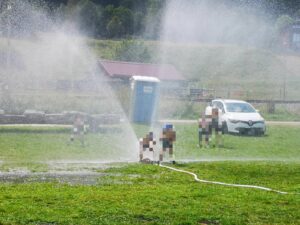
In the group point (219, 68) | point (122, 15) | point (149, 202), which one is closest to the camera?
point (149, 202)

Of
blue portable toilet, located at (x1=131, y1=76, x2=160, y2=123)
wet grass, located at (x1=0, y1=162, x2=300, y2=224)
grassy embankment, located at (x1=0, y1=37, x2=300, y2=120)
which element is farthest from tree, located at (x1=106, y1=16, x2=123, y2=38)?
wet grass, located at (x1=0, y1=162, x2=300, y2=224)

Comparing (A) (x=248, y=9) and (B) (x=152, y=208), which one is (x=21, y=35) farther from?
(B) (x=152, y=208)

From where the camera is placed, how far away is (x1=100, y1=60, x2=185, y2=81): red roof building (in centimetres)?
8394

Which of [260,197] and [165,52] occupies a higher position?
[165,52]

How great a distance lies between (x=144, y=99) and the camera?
4322 centimetres

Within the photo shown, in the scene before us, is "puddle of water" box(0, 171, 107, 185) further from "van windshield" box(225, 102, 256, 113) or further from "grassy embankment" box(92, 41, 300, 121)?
"grassy embankment" box(92, 41, 300, 121)

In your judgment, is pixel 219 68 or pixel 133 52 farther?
pixel 219 68

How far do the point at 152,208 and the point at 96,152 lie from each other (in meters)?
12.7

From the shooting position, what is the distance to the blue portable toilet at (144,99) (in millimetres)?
42438

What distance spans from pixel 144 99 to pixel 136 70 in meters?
42.3

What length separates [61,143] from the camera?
28.8 metres

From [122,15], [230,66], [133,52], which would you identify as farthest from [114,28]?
[133,52]

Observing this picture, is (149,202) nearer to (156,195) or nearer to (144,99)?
(156,195)

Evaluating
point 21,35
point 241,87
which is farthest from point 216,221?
point 21,35
